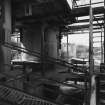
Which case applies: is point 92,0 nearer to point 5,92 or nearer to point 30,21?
point 30,21

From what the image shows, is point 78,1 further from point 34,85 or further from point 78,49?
point 78,49

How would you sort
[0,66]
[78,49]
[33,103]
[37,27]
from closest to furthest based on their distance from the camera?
[33,103], [0,66], [37,27], [78,49]

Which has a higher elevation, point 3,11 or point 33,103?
point 3,11

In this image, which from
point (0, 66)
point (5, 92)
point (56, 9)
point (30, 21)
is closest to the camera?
point (5, 92)

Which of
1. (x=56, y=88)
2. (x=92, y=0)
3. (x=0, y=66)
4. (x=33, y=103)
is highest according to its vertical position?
(x=92, y=0)

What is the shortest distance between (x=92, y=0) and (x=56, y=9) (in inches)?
119

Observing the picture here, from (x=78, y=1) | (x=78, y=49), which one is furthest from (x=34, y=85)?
(x=78, y=49)

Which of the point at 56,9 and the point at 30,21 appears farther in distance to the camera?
A: the point at 30,21

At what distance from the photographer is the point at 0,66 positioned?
5.36 m

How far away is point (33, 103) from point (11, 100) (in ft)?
1.45

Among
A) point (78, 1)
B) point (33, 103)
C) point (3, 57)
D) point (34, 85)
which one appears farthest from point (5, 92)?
point (78, 1)

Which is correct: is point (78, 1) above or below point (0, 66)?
above

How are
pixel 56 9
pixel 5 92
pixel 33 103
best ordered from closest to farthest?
pixel 33 103, pixel 5 92, pixel 56 9

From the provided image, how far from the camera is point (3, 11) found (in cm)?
556
